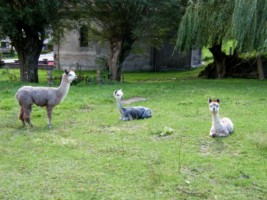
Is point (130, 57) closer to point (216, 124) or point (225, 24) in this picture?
point (225, 24)

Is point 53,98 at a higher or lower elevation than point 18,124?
higher

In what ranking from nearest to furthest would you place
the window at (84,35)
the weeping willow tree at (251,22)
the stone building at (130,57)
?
the weeping willow tree at (251,22)
the window at (84,35)
the stone building at (130,57)

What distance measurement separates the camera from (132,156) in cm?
732

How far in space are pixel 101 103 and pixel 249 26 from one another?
7.90m

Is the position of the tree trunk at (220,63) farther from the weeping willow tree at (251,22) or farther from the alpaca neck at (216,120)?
the alpaca neck at (216,120)

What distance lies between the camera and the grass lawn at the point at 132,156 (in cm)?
579

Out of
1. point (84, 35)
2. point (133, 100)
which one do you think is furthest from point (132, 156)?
point (84, 35)

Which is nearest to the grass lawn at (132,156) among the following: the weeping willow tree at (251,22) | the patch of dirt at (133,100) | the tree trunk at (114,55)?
the patch of dirt at (133,100)

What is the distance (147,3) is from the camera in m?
20.3

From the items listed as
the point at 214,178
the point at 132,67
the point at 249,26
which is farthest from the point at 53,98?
the point at 132,67

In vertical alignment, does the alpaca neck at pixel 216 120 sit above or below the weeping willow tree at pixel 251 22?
below

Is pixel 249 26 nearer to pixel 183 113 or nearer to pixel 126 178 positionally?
pixel 183 113

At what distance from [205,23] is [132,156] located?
45.4 ft

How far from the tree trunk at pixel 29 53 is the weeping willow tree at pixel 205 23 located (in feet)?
25.3
